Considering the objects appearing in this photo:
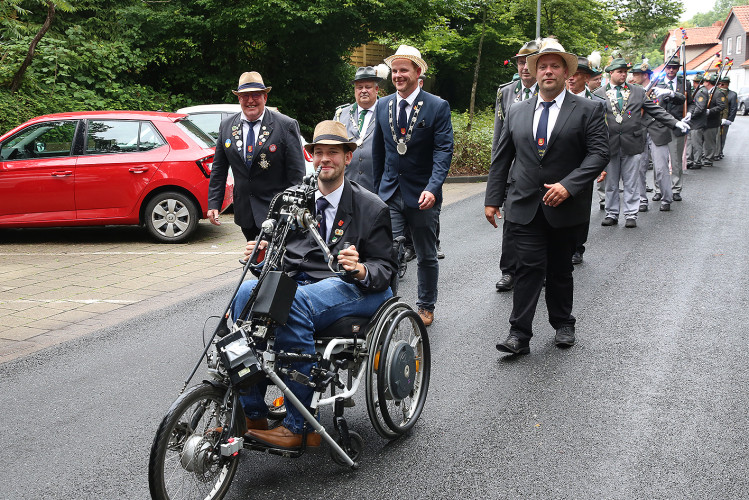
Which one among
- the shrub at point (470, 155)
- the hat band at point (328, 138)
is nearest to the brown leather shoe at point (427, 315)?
the hat band at point (328, 138)

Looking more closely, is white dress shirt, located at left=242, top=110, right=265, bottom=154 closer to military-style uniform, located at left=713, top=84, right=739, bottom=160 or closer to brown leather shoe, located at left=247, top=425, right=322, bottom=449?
brown leather shoe, located at left=247, top=425, right=322, bottom=449

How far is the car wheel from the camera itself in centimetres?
1021

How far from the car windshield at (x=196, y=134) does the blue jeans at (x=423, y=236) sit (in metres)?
4.94

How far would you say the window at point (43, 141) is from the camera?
33.5 feet

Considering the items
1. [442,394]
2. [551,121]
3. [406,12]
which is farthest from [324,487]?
[406,12]

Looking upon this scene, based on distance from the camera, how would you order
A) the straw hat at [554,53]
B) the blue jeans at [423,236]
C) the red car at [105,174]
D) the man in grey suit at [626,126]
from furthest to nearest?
the man in grey suit at [626,126] → the red car at [105,174] → the blue jeans at [423,236] → the straw hat at [554,53]

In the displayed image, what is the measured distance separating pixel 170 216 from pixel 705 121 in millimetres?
13317

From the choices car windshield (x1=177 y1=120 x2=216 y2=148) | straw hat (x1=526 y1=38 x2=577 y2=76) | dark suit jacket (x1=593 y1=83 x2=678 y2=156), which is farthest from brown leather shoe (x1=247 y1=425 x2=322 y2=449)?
dark suit jacket (x1=593 y1=83 x2=678 y2=156)

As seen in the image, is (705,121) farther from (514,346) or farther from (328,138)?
(328,138)

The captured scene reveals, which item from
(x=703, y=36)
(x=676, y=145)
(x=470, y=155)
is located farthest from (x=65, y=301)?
(x=703, y=36)

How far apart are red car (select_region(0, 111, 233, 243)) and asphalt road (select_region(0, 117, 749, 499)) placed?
284cm

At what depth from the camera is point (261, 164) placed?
6.11m

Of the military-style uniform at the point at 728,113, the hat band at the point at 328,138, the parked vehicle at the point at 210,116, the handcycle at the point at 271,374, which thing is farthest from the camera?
the military-style uniform at the point at 728,113

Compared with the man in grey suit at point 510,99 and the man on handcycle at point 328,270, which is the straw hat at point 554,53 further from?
the man on handcycle at point 328,270
